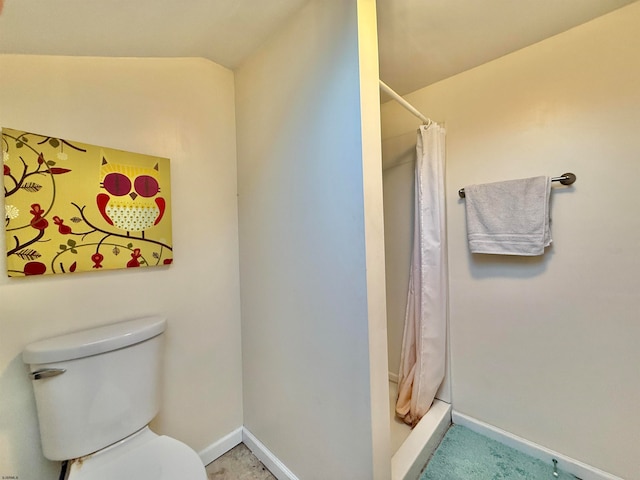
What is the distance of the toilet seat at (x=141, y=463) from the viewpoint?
0.82 m

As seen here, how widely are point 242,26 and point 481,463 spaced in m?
2.43

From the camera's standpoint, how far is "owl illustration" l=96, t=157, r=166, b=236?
1.04 meters

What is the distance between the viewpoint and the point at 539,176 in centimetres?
125

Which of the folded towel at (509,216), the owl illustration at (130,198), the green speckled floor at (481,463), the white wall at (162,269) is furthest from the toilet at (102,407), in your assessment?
the folded towel at (509,216)

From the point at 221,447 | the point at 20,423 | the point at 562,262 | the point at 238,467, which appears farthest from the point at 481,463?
the point at 20,423

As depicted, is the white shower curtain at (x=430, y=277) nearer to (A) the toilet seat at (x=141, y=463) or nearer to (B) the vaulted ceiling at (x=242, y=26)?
(B) the vaulted ceiling at (x=242, y=26)

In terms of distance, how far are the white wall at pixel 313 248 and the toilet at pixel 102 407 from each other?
1.59 feet

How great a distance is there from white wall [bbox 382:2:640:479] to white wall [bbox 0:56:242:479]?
1.42 m

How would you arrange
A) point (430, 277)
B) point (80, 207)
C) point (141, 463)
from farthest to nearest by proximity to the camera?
1. point (430, 277)
2. point (80, 207)
3. point (141, 463)

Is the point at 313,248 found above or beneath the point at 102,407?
above

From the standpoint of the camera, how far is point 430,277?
4.95 feet

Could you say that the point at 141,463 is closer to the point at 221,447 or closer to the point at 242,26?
the point at 221,447

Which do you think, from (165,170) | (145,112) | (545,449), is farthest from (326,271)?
(545,449)

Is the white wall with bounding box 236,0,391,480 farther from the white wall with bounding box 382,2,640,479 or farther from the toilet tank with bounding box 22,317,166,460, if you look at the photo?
the white wall with bounding box 382,2,640,479
